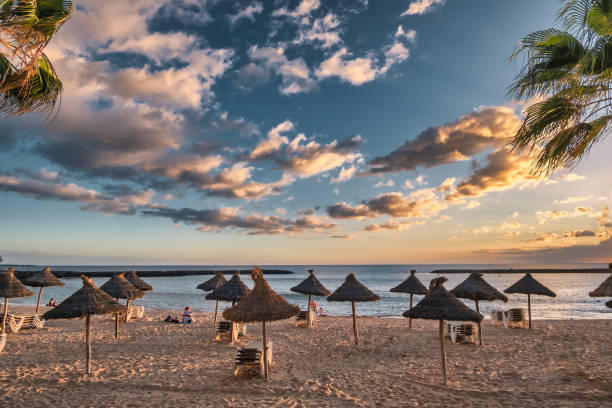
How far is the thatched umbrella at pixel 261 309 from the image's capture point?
8.59m

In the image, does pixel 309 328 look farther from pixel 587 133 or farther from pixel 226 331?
pixel 587 133

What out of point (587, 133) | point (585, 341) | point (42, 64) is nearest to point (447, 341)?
point (585, 341)

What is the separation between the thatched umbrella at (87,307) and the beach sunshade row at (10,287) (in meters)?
6.06

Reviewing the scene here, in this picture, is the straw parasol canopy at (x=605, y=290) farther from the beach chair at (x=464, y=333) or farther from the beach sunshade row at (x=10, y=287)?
the beach sunshade row at (x=10, y=287)

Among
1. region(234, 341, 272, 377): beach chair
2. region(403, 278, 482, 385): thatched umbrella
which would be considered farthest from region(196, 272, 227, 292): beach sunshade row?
region(403, 278, 482, 385): thatched umbrella

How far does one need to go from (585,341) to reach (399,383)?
33.0 feet

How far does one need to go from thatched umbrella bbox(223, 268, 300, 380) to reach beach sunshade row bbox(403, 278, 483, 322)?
324 centimetres

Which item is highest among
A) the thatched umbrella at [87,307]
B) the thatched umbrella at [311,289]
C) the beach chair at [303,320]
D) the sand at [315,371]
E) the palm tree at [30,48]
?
the palm tree at [30,48]

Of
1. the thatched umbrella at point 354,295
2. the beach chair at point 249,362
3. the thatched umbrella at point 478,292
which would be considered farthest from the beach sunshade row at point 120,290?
the thatched umbrella at point 478,292

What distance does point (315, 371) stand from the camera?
9.49m

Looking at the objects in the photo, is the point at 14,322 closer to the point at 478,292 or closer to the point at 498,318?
the point at 478,292

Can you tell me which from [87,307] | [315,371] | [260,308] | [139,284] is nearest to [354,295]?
[315,371]

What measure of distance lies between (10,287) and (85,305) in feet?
24.4

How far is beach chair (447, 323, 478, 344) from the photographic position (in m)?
12.7
